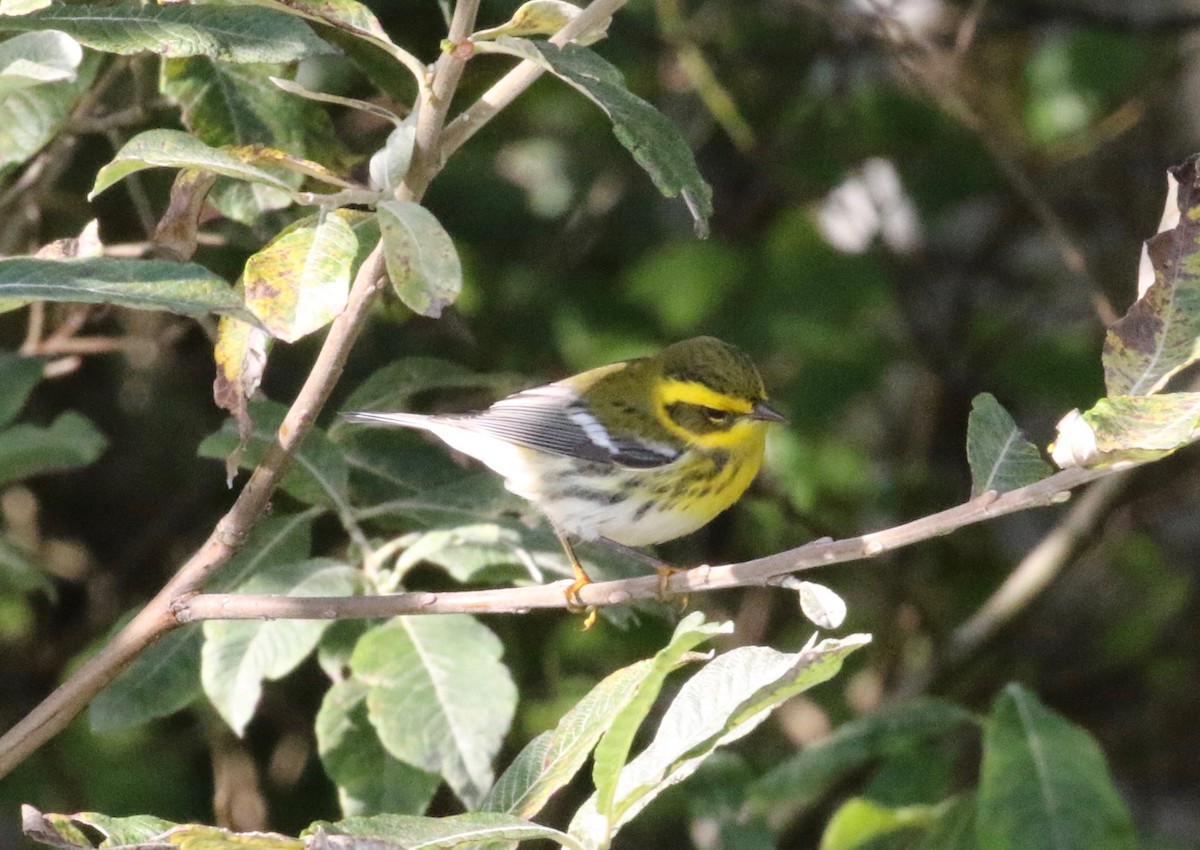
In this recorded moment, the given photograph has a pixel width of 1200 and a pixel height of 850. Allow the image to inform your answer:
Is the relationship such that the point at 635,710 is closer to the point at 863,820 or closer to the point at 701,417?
the point at 863,820

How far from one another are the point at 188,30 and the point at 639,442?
1.58 metres

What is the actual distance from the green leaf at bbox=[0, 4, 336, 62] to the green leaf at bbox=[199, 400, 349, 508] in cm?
65

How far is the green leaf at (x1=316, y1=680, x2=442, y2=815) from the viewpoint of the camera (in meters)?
2.21

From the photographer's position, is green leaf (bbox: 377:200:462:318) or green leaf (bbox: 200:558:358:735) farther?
green leaf (bbox: 200:558:358:735)

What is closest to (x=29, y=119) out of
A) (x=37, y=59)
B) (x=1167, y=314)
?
(x=37, y=59)

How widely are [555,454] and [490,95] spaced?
66.0 inches

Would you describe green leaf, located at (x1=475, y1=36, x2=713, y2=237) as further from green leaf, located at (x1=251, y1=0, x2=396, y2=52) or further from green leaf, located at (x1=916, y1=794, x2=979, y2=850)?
green leaf, located at (x1=916, y1=794, x2=979, y2=850)

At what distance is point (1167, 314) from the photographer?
148 centimetres

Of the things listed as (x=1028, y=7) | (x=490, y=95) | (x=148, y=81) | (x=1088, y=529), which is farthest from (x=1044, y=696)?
(x=490, y=95)

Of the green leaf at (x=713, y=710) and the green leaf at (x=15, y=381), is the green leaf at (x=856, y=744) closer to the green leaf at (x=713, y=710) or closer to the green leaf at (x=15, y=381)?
the green leaf at (x=713, y=710)

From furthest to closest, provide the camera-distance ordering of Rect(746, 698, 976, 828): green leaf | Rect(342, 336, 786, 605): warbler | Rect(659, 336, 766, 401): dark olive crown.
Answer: Rect(659, 336, 766, 401): dark olive crown < Rect(342, 336, 786, 605): warbler < Rect(746, 698, 976, 828): green leaf

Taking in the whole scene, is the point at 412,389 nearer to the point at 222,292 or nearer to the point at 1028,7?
the point at 222,292

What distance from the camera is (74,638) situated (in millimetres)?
3689

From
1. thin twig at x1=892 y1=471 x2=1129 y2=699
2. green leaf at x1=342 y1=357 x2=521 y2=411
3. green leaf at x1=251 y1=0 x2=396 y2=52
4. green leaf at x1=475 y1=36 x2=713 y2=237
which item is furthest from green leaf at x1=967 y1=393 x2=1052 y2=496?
thin twig at x1=892 y1=471 x2=1129 y2=699
